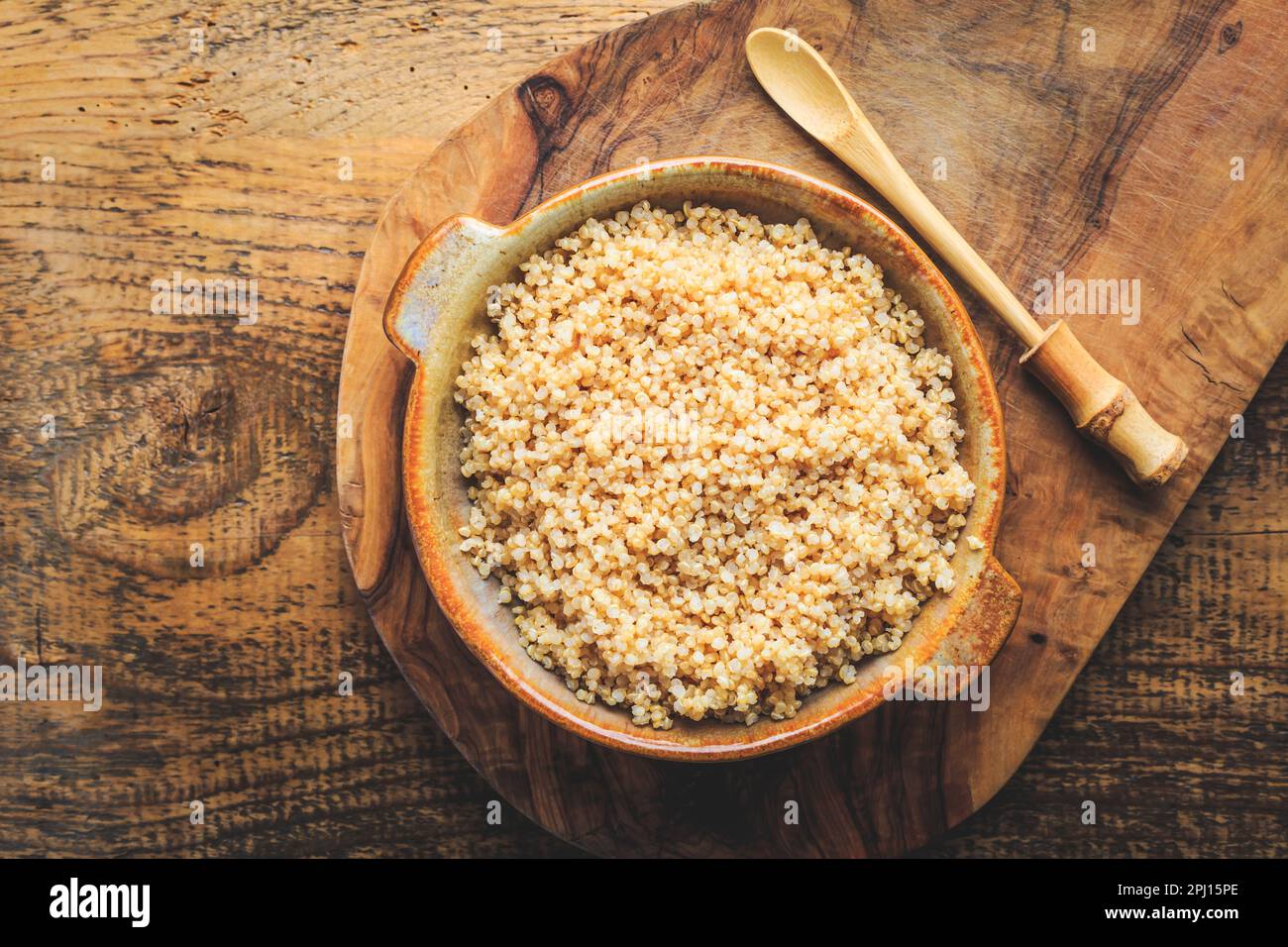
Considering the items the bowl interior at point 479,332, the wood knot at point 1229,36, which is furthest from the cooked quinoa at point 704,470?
the wood knot at point 1229,36

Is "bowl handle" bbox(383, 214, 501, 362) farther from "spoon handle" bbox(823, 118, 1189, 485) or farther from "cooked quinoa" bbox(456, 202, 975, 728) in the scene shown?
"spoon handle" bbox(823, 118, 1189, 485)

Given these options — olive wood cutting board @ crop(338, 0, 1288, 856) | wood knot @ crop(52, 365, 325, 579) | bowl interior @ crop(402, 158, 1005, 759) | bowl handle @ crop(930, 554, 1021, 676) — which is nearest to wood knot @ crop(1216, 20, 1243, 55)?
olive wood cutting board @ crop(338, 0, 1288, 856)

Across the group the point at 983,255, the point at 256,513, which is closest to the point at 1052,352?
the point at 983,255

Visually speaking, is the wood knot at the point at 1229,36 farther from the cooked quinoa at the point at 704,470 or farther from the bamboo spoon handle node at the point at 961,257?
the cooked quinoa at the point at 704,470

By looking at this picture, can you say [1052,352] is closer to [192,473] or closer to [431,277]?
[431,277]

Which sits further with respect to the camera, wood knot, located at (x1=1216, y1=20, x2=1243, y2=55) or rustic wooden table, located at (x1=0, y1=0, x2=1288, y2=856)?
rustic wooden table, located at (x1=0, y1=0, x2=1288, y2=856)
